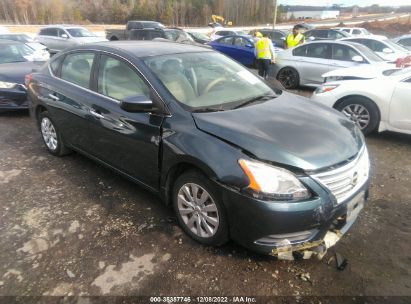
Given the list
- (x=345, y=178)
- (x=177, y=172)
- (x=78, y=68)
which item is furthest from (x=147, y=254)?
(x=78, y=68)

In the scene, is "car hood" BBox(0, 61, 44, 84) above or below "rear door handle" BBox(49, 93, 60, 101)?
below

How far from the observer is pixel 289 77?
948cm

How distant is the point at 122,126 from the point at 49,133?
6.59 ft

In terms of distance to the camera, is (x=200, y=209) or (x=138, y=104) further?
(x=138, y=104)

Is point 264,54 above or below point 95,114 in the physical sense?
above

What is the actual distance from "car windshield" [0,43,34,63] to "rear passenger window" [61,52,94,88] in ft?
13.9

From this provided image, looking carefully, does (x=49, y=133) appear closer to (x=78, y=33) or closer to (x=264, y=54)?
(x=264, y=54)

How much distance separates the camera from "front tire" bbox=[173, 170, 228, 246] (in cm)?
260

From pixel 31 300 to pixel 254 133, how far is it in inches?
79.0

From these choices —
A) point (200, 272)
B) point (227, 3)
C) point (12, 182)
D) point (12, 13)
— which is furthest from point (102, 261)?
point (227, 3)

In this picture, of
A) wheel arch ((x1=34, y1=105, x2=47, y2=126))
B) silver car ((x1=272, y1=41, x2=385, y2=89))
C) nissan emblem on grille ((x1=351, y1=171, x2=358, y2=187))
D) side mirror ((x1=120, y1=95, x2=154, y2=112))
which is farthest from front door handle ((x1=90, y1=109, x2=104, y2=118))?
silver car ((x1=272, y1=41, x2=385, y2=89))

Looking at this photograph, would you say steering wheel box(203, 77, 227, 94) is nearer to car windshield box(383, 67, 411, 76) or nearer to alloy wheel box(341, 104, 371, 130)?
alloy wheel box(341, 104, 371, 130)

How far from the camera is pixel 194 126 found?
2736 mm

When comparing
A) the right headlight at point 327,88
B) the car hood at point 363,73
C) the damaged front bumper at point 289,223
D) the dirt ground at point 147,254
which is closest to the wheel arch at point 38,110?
the dirt ground at point 147,254
